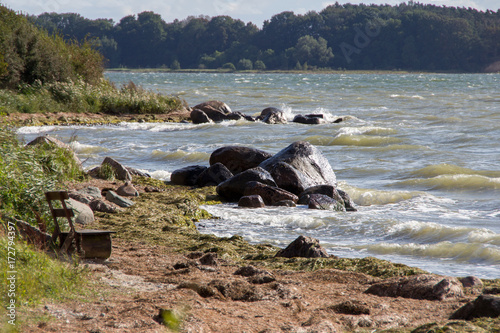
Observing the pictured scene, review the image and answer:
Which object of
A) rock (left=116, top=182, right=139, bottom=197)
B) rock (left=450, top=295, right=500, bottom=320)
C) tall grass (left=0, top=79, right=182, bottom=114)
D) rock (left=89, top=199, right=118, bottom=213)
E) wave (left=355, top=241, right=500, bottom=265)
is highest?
tall grass (left=0, top=79, right=182, bottom=114)

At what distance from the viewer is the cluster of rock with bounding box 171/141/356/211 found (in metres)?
9.95

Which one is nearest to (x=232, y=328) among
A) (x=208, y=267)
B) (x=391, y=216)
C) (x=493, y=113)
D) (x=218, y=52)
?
(x=208, y=267)

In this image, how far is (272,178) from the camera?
11.0 m

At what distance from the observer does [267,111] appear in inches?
1100

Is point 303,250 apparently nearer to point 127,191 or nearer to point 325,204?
point 325,204

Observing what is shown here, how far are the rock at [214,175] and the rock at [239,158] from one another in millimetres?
677

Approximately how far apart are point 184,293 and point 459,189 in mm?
8703

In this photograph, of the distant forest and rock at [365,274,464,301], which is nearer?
rock at [365,274,464,301]

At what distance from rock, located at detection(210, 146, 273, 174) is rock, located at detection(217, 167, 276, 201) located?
5.76ft

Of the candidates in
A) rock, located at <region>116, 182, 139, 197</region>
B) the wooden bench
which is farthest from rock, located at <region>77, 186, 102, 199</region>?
the wooden bench

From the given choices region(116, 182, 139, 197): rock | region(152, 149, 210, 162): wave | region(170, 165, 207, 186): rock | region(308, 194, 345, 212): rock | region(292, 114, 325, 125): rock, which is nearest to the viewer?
region(308, 194, 345, 212): rock

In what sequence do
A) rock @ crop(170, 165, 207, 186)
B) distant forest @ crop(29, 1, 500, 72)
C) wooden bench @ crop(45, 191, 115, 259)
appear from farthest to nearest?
distant forest @ crop(29, 1, 500, 72) → rock @ crop(170, 165, 207, 186) → wooden bench @ crop(45, 191, 115, 259)

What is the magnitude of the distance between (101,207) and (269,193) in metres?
3.12

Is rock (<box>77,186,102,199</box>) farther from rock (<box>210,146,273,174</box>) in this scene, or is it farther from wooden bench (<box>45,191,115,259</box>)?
rock (<box>210,146,273,174</box>)
